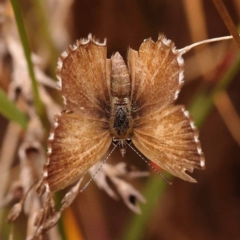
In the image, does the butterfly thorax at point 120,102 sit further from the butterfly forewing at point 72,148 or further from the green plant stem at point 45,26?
the green plant stem at point 45,26

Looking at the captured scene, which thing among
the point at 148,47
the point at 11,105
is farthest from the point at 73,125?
the point at 11,105

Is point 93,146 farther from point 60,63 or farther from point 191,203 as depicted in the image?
point 191,203

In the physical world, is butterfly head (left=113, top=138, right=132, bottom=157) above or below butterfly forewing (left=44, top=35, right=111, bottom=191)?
below

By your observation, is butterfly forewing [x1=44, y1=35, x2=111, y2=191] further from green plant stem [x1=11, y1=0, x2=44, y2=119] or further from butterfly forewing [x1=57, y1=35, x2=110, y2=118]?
green plant stem [x1=11, y1=0, x2=44, y2=119]

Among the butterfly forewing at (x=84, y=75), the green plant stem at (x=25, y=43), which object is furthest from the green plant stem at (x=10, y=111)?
the butterfly forewing at (x=84, y=75)

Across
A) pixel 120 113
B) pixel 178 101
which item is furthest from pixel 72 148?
pixel 178 101

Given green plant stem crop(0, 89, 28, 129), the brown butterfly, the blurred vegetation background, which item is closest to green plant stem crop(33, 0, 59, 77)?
the blurred vegetation background

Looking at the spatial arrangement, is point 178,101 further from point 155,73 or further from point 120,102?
point 155,73
